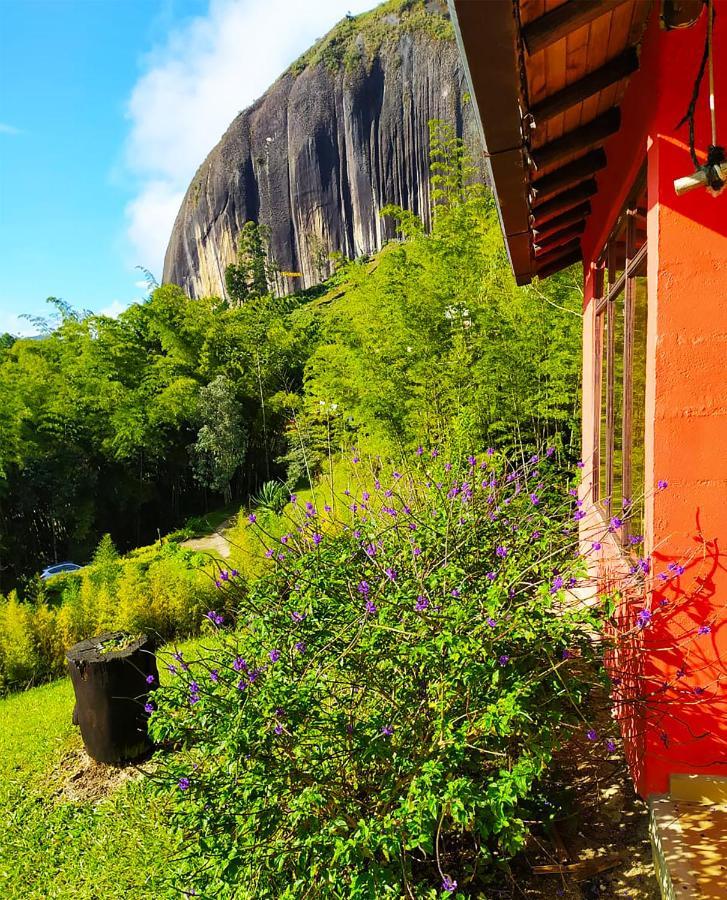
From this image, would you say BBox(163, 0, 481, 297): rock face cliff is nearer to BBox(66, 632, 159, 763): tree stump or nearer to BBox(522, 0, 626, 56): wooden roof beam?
BBox(66, 632, 159, 763): tree stump

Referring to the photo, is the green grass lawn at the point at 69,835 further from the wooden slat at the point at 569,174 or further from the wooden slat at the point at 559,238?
the wooden slat at the point at 559,238

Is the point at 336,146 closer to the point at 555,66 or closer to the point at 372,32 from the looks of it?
the point at 372,32

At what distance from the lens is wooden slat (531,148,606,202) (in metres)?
2.64

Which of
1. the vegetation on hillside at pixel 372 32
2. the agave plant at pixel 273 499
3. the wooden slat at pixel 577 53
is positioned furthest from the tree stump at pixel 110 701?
the vegetation on hillside at pixel 372 32

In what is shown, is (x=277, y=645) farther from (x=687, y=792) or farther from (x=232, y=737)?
(x=687, y=792)

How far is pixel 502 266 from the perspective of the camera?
25.2ft

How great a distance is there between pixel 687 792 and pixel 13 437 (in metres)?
18.0

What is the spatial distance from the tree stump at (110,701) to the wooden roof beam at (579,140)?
3.73 m

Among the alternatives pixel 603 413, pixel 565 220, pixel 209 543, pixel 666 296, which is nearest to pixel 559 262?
pixel 565 220

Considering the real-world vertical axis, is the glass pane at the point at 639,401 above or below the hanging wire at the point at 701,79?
below

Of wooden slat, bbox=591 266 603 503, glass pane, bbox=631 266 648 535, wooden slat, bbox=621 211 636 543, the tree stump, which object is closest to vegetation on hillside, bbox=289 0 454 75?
wooden slat, bbox=591 266 603 503

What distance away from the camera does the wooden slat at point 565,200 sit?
3.16m

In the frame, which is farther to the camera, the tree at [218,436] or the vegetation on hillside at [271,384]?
the tree at [218,436]

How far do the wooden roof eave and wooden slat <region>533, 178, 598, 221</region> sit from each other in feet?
2.57
